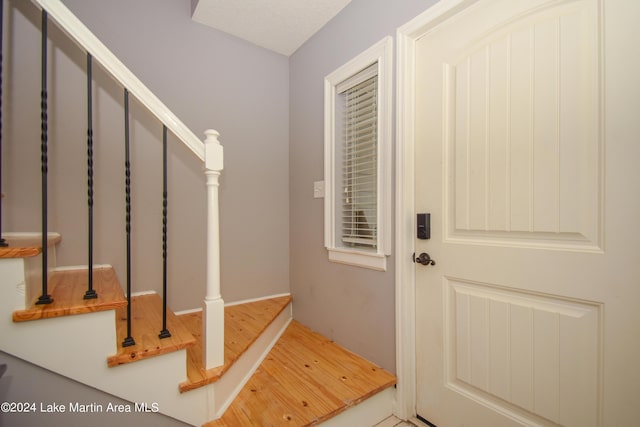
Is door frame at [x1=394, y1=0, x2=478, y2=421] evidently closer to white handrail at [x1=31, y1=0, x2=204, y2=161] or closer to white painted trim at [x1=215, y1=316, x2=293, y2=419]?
white painted trim at [x1=215, y1=316, x2=293, y2=419]

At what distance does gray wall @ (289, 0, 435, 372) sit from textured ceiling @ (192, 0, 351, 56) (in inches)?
3.3

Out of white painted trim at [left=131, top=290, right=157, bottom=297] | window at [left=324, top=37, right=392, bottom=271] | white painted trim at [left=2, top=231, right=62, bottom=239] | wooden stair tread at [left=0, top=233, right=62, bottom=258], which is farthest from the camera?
white painted trim at [left=131, top=290, right=157, bottom=297]

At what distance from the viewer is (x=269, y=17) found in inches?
80.4

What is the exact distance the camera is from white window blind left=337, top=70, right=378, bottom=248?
178 cm

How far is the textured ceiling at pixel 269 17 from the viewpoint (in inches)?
75.4

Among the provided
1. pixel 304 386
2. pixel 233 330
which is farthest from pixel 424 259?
pixel 233 330

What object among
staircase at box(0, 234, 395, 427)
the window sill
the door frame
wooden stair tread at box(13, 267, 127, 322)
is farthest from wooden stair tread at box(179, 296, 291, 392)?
the door frame

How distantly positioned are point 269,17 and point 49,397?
2.37 meters

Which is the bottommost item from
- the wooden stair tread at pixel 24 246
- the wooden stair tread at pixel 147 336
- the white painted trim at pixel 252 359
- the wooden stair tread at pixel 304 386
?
the wooden stair tread at pixel 304 386

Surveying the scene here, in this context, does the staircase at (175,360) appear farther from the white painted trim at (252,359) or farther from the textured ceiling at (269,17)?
the textured ceiling at (269,17)

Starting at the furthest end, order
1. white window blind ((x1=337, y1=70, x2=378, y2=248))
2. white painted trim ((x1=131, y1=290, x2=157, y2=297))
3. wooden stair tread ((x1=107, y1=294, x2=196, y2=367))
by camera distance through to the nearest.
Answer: white painted trim ((x1=131, y1=290, x2=157, y2=297)) → white window blind ((x1=337, y1=70, x2=378, y2=248)) → wooden stair tread ((x1=107, y1=294, x2=196, y2=367))

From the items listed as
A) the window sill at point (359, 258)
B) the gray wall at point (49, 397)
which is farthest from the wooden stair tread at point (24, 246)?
the window sill at point (359, 258)

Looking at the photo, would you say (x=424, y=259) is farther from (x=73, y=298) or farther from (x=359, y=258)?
(x=73, y=298)

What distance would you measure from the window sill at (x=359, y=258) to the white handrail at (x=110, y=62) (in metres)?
1.05
